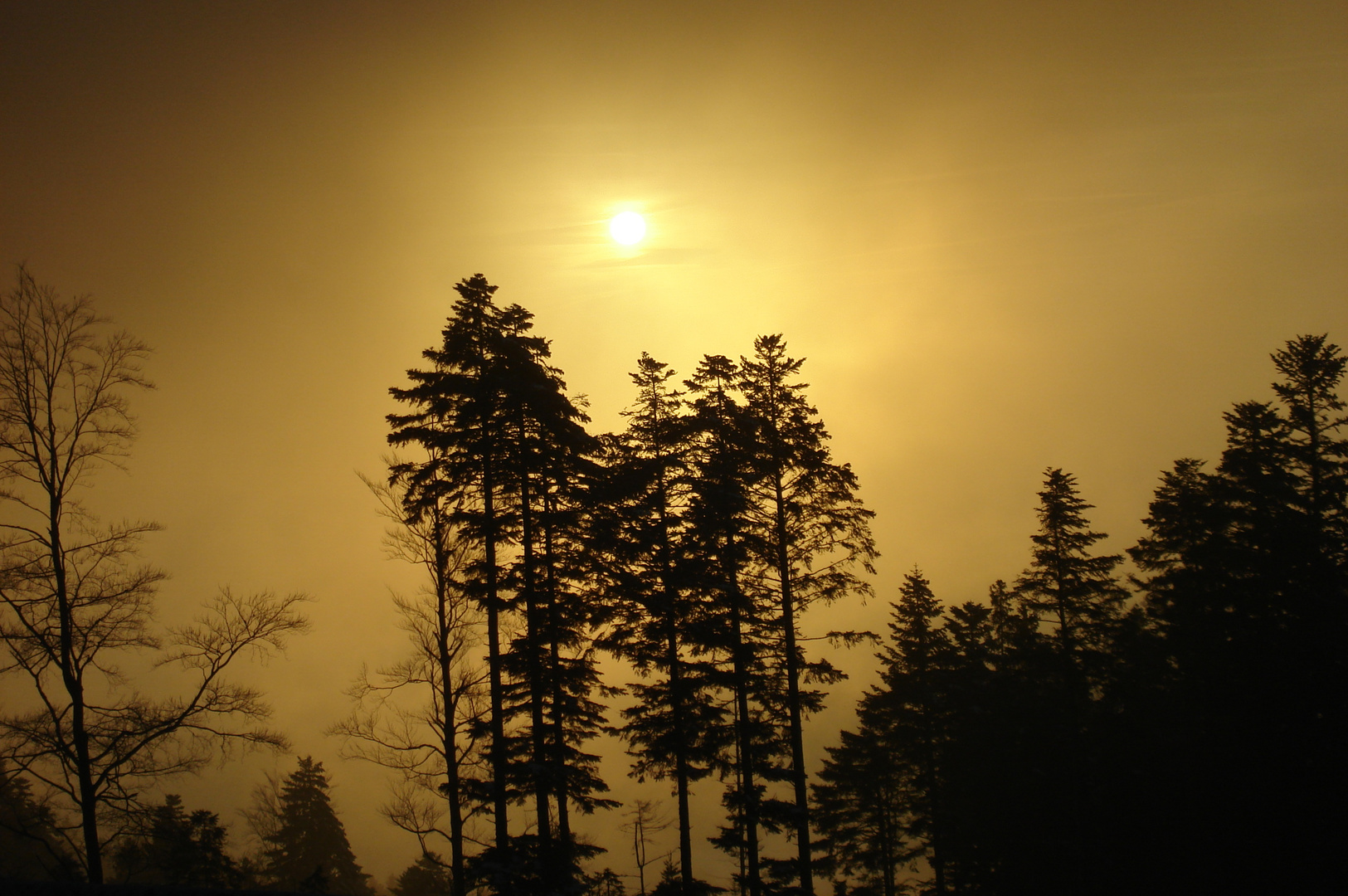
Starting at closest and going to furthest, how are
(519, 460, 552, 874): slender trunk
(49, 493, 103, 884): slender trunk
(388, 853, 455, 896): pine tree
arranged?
(49, 493, 103, 884): slender trunk < (519, 460, 552, 874): slender trunk < (388, 853, 455, 896): pine tree

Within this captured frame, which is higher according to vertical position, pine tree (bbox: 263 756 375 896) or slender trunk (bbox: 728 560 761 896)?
slender trunk (bbox: 728 560 761 896)

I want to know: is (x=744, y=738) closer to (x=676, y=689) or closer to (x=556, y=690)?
(x=676, y=689)

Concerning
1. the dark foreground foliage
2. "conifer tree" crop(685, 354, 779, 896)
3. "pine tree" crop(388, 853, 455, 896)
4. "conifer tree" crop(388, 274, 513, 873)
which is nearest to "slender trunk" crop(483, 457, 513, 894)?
"conifer tree" crop(388, 274, 513, 873)

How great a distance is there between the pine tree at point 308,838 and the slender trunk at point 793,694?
44428mm

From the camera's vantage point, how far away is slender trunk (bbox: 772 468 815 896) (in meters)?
19.7

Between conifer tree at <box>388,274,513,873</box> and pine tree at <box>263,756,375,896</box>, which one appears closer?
conifer tree at <box>388,274,513,873</box>

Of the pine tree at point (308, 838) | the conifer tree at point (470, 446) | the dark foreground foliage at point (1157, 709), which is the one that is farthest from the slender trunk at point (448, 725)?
the pine tree at point (308, 838)

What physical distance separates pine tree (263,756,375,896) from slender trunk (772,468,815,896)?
146ft

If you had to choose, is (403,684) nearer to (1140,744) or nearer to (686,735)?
(686,735)

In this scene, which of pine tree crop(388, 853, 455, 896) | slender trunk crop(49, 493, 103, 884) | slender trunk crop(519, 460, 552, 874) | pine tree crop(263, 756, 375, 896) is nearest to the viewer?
slender trunk crop(49, 493, 103, 884)

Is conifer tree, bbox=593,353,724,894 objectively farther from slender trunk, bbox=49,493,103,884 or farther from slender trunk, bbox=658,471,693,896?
slender trunk, bbox=49,493,103,884

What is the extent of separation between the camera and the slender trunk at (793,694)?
19.7 metres

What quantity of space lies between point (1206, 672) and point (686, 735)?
19431 millimetres

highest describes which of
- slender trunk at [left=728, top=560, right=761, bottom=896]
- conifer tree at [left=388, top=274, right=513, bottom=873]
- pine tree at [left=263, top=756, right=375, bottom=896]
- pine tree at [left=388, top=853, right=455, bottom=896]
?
conifer tree at [left=388, top=274, right=513, bottom=873]
